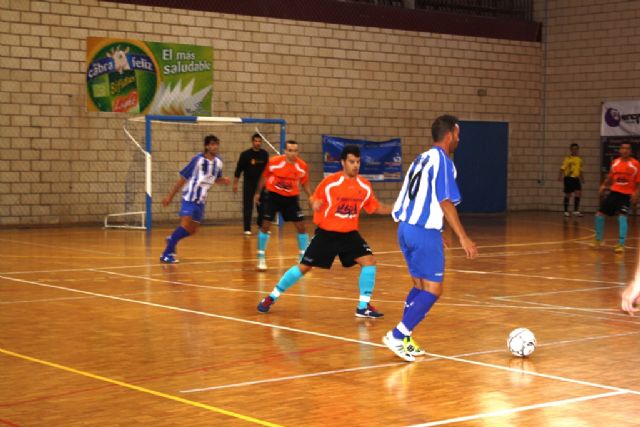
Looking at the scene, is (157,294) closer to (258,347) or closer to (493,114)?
(258,347)

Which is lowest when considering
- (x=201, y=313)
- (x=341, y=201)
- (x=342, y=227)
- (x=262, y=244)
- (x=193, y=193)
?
(x=201, y=313)

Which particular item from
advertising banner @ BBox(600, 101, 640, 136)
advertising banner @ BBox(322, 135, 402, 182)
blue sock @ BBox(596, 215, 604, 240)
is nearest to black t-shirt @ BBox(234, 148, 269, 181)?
advertising banner @ BBox(322, 135, 402, 182)

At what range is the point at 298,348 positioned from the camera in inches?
384

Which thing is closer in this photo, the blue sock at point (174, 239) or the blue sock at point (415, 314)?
the blue sock at point (415, 314)

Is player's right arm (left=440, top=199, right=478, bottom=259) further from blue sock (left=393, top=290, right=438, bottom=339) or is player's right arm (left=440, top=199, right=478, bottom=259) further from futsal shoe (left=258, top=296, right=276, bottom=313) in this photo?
futsal shoe (left=258, top=296, right=276, bottom=313)

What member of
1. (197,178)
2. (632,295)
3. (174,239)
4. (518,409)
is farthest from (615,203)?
(632,295)

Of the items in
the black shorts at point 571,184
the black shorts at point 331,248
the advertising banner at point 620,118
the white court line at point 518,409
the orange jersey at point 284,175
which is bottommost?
the white court line at point 518,409

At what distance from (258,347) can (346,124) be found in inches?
867

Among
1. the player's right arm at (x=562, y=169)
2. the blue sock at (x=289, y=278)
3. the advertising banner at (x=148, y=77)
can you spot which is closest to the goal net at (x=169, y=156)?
the advertising banner at (x=148, y=77)

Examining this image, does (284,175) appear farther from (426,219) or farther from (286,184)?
(426,219)

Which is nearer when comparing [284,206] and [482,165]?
[284,206]

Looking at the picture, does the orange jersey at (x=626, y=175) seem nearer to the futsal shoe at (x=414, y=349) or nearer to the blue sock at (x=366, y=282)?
the blue sock at (x=366, y=282)

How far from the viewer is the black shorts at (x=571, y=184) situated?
33438 mm

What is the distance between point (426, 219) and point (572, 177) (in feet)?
82.8
